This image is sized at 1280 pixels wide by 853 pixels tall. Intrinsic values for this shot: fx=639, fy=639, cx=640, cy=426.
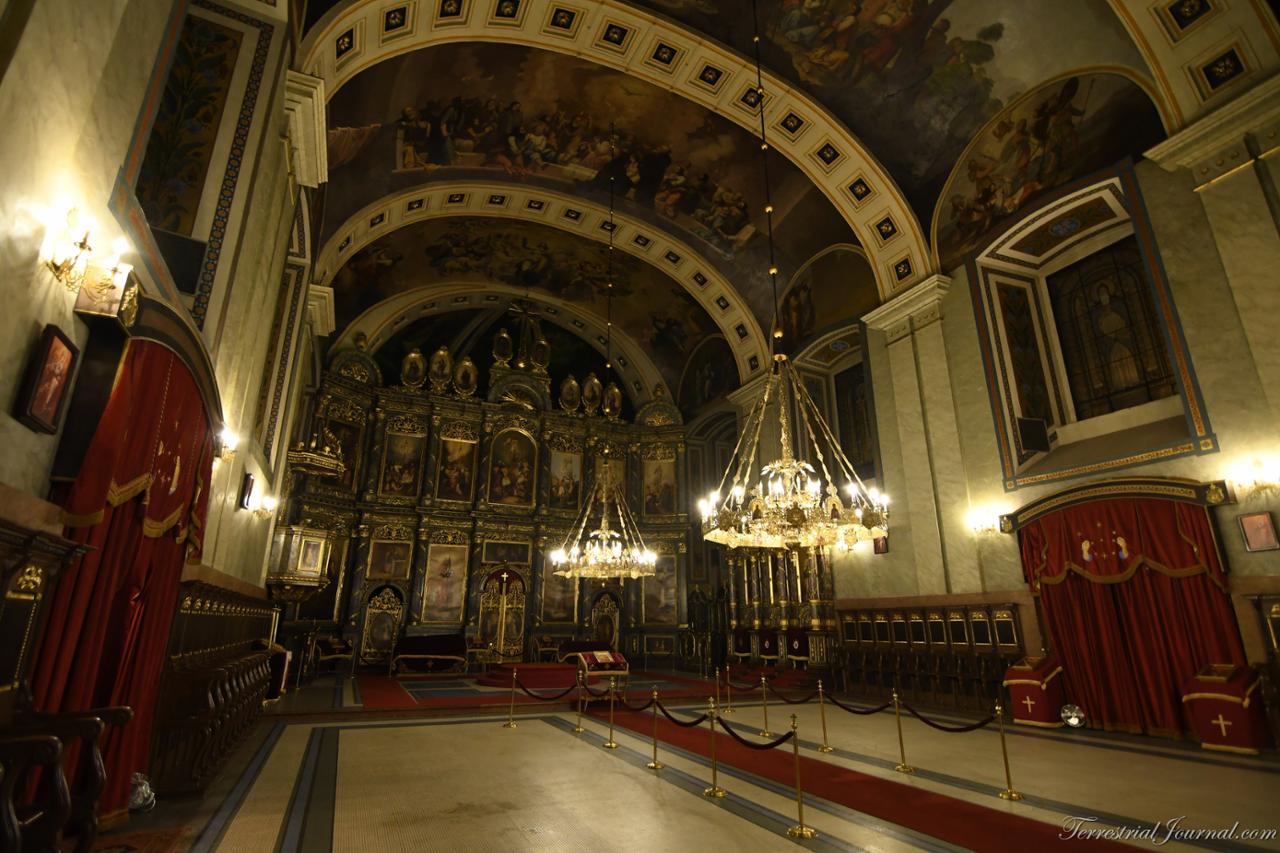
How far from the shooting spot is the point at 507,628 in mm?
18141

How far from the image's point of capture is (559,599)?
19.1 m

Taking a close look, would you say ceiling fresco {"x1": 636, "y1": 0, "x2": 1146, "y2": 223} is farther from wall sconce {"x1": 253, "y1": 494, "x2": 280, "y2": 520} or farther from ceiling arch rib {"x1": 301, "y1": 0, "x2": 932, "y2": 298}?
wall sconce {"x1": 253, "y1": 494, "x2": 280, "y2": 520}

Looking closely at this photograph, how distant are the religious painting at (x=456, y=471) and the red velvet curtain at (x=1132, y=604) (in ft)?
47.4

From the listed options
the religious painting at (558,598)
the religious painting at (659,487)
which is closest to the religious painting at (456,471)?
the religious painting at (558,598)

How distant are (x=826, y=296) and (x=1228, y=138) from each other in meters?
7.83

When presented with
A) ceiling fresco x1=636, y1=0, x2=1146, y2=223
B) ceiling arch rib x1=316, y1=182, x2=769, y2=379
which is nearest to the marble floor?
ceiling fresco x1=636, y1=0, x2=1146, y2=223

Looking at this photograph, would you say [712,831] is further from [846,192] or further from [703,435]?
[703,435]

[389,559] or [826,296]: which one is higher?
[826,296]

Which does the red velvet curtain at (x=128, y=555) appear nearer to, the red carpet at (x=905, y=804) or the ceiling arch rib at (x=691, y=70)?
the red carpet at (x=905, y=804)

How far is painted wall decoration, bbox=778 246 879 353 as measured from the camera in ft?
48.4

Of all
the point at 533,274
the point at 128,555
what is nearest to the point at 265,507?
the point at 128,555

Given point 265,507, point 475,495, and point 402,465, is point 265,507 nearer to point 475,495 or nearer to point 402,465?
point 402,465

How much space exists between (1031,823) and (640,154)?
14.2 metres

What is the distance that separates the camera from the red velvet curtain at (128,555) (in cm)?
355
